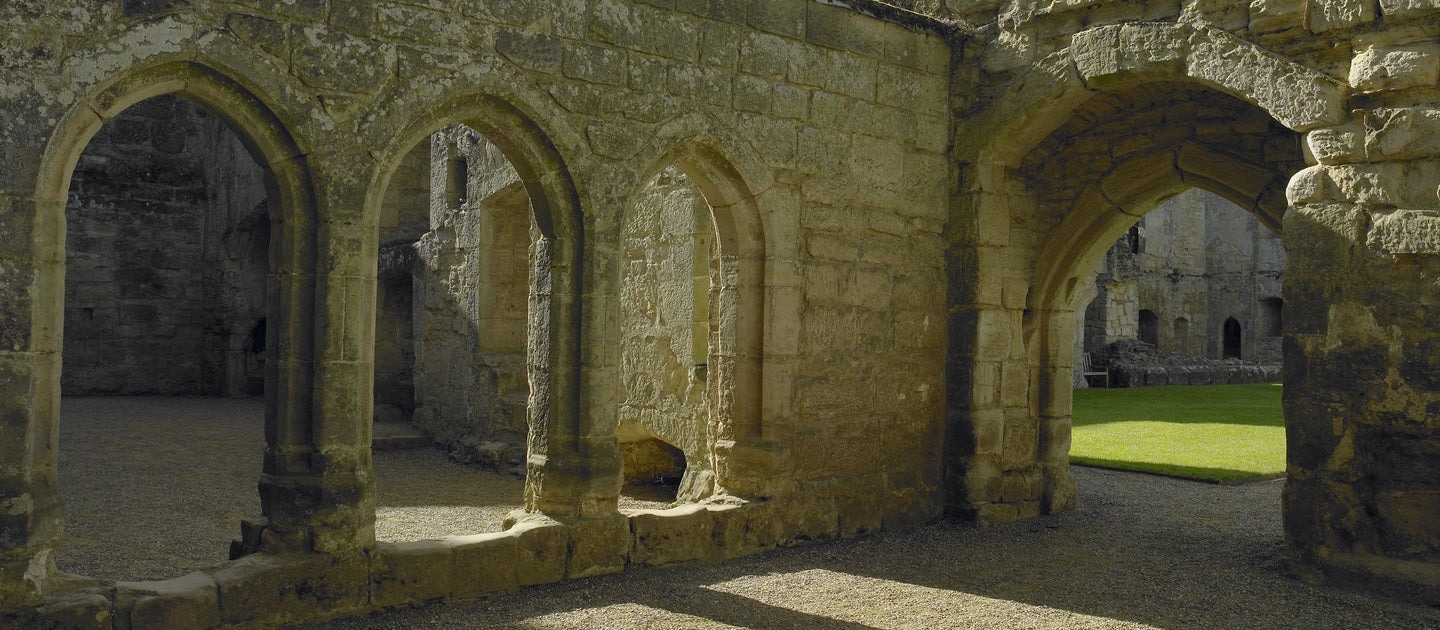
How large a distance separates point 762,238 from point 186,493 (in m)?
4.58

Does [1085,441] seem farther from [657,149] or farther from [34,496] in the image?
[34,496]

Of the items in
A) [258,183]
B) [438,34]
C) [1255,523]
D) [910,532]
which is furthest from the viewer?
[258,183]

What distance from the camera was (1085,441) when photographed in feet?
36.8

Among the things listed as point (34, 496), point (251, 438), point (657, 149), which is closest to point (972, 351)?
point (657, 149)

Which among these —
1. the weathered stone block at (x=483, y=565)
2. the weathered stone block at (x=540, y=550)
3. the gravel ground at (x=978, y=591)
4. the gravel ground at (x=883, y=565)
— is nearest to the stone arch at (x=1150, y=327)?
the gravel ground at (x=883, y=565)

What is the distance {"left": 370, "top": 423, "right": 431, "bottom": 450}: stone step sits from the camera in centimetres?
1030

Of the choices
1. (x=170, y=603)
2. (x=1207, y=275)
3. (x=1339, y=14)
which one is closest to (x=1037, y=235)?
(x=1339, y=14)

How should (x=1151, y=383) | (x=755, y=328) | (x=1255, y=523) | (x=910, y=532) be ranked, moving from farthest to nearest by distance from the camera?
(x=1151, y=383) → (x=1255, y=523) → (x=910, y=532) → (x=755, y=328)

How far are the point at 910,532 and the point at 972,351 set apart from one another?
1.15 metres

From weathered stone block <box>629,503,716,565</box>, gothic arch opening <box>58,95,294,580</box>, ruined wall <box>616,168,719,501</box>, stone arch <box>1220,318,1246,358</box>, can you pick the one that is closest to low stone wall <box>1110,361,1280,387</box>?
stone arch <box>1220,318,1246,358</box>

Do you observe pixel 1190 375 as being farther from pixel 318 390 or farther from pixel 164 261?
pixel 318 390

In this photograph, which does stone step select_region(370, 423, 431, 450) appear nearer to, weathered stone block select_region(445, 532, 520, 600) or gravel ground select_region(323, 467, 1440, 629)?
gravel ground select_region(323, 467, 1440, 629)

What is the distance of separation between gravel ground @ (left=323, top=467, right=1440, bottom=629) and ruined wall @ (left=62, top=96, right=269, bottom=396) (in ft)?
36.5

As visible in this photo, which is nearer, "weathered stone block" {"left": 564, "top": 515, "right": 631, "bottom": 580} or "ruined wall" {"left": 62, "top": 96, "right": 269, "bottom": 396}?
"weathered stone block" {"left": 564, "top": 515, "right": 631, "bottom": 580}
